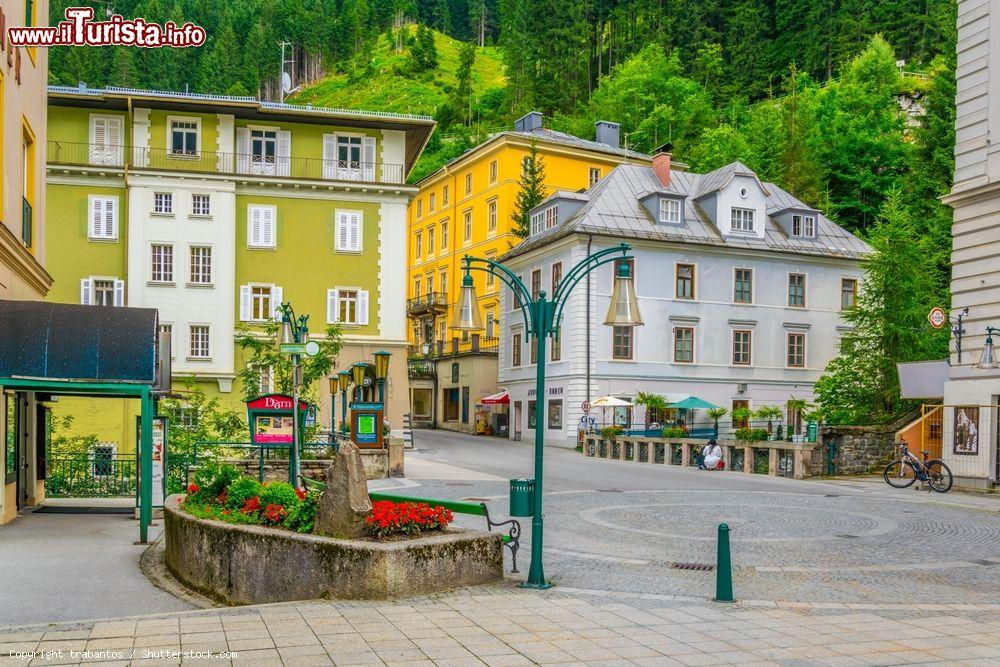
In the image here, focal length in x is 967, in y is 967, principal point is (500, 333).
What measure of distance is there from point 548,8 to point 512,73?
7849 mm

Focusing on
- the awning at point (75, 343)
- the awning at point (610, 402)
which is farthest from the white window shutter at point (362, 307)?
the awning at point (75, 343)

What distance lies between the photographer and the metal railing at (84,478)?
75.2ft

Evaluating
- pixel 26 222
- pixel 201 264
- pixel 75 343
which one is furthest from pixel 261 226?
pixel 75 343

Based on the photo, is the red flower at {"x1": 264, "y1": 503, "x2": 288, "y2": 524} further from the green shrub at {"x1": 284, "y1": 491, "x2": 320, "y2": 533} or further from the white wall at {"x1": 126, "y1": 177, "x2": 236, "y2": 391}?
the white wall at {"x1": 126, "y1": 177, "x2": 236, "y2": 391}

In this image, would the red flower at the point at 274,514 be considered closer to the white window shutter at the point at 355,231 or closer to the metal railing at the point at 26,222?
the metal railing at the point at 26,222

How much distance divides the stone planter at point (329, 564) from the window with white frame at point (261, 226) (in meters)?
32.8

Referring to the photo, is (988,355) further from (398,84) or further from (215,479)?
(398,84)

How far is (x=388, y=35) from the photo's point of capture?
Result: 533ft

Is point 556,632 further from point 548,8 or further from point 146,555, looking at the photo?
point 548,8

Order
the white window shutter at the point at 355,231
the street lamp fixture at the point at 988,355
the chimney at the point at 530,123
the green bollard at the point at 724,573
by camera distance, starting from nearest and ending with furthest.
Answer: the green bollard at the point at 724,573, the street lamp fixture at the point at 988,355, the white window shutter at the point at 355,231, the chimney at the point at 530,123

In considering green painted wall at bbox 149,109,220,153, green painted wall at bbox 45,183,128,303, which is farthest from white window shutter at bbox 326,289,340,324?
green painted wall at bbox 45,183,128,303

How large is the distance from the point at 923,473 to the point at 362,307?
83.4 ft

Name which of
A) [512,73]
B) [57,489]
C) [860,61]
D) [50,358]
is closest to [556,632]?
[50,358]

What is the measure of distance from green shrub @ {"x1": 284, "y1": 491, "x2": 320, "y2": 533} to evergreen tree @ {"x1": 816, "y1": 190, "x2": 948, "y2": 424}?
1237 inches
